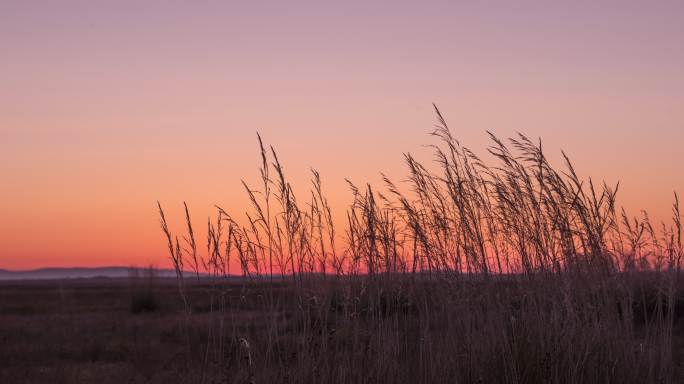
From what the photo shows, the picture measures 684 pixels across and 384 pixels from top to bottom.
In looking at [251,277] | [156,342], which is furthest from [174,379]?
[156,342]

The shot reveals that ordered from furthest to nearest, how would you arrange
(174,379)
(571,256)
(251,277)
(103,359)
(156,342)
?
(156,342) < (103,359) < (174,379) < (571,256) < (251,277)

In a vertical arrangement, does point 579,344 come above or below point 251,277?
below

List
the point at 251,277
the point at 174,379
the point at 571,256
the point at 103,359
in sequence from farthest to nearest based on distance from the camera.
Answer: the point at 103,359 → the point at 174,379 → the point at 571,256 → the point at 251,277

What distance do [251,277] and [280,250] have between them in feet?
0.81

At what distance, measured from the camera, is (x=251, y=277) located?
4.33 metres

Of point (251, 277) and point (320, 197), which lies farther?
point (320, 197)

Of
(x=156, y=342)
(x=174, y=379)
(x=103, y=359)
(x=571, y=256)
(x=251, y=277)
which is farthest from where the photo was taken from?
(x=156, y=342)

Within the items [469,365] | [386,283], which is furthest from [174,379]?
[469,365]

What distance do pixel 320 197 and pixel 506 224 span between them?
1.20 metres

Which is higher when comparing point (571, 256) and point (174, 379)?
point (571, 256)

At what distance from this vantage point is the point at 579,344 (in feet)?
14.3

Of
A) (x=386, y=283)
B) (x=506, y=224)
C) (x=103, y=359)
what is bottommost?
(x=103, y=359)

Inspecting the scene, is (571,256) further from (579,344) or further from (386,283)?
(386,283)

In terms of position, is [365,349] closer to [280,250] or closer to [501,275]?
[280,250]
